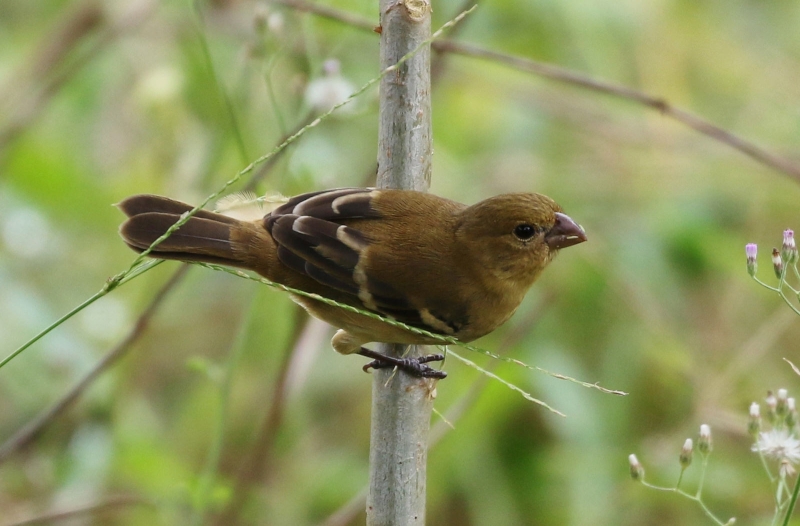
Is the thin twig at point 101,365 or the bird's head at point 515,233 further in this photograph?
the thin twig at point 101,365

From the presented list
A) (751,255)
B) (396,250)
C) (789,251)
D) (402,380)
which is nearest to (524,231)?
(396,250)

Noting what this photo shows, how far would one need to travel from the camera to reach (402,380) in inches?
92.9

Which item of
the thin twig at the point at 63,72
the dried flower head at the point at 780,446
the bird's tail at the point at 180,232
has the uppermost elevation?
the thin twig at the point at 63,72

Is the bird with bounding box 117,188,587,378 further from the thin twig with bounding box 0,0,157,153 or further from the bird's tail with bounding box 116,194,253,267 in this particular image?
the thin twig with bounding box 0,0,157,153

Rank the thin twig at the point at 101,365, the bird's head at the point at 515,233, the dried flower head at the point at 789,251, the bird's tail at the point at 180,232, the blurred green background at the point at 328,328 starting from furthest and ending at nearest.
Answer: the blurred green background at the point at 328,328 < the thin twig at the point at 101,365 < the bird's head at the point at 515,233 < the bird's tail at the point at 180,232 < the dried flower head at the point at 789,251

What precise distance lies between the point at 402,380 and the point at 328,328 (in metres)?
1.46

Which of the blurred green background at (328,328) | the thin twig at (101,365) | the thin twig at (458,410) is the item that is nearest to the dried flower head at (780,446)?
the thin twig at (458,410)

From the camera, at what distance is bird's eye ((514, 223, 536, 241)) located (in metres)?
2.84

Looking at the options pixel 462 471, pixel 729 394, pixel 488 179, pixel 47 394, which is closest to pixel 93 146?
pixel 47 394

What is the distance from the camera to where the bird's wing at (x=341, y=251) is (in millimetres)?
2824

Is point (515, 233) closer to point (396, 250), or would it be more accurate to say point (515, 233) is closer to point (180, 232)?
point (396, 250)

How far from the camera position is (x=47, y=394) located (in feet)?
12.2

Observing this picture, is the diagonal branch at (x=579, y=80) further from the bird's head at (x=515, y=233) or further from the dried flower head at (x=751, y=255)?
the dried flower head at (x=751, y=255)

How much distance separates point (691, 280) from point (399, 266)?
7.53 ft
